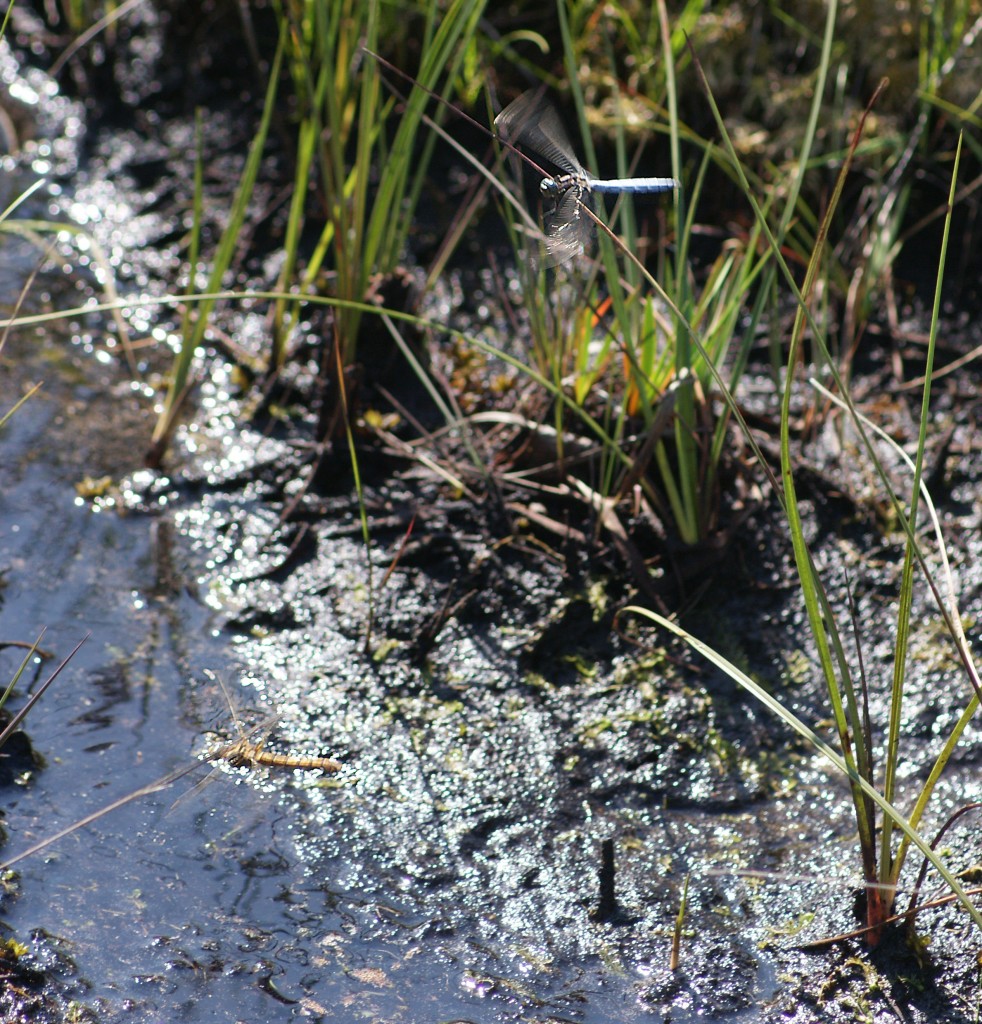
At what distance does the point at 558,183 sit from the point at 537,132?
2.6 inches

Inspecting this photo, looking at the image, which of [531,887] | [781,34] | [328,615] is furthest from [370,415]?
[781,34]

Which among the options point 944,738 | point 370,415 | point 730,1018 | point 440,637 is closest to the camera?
point 730,1018

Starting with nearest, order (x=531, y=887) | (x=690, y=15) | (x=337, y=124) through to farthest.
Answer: (x=531, y=887) < (x=337, y=124) < (x=690, y=15)

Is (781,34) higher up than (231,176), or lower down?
higher up

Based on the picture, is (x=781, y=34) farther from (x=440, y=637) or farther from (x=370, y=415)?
(x=440, y=637)

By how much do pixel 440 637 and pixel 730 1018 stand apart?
2.62 feet

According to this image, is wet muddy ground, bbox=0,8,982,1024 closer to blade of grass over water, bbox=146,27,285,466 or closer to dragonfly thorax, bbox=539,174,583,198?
blade of grass over water, bbox=146,27,285,466

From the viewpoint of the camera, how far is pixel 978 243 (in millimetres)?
2604

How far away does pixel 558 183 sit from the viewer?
1.14 m

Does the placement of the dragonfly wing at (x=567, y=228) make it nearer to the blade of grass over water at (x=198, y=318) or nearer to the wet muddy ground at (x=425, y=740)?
the wet muddy ground at (x=425, y=740)

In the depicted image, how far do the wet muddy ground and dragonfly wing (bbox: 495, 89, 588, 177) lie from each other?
0.85 metres

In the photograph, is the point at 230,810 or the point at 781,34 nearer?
the point at 230,810

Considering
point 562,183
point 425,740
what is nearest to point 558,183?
point 562,183

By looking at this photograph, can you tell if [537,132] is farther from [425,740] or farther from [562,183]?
[425,740]
